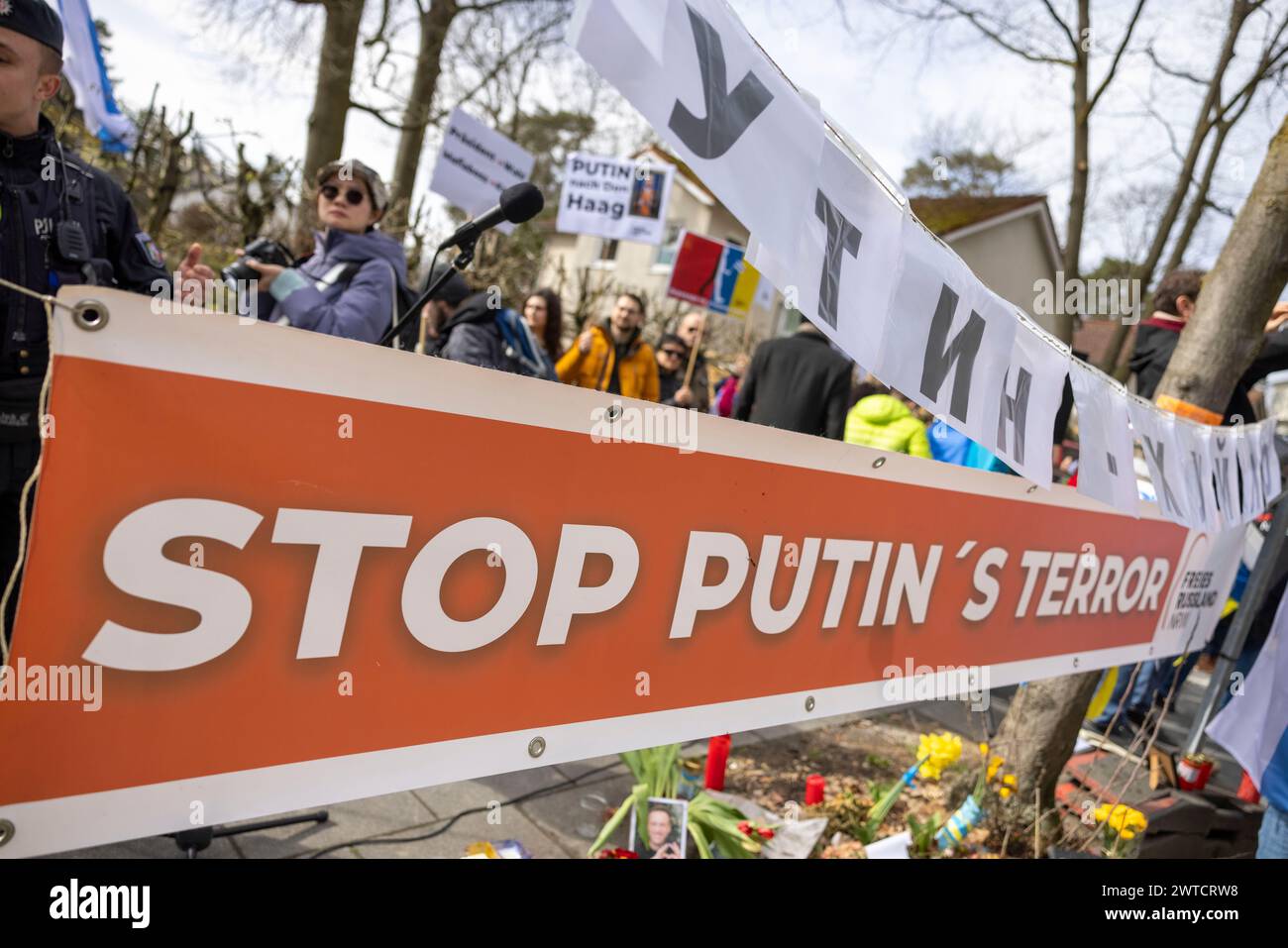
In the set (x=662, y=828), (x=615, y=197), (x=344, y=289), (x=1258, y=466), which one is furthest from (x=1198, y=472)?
(x=615, y=197)

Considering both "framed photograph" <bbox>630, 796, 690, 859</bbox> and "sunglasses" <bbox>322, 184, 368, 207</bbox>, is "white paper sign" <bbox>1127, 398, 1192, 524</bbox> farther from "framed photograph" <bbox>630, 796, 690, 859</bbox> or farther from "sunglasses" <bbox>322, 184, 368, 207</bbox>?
"sunglasses" <bbox>322, 184, 368, 207</bbox>

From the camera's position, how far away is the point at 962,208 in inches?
1148

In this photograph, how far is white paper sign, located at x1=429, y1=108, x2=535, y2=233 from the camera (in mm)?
5840

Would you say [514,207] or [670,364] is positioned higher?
[670,364]

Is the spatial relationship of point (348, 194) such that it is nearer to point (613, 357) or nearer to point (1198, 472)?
point (613, 357)

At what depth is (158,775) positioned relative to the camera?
105cm

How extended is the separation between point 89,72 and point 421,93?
7.01m

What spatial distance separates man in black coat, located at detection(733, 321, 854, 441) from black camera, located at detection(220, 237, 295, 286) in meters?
2.53

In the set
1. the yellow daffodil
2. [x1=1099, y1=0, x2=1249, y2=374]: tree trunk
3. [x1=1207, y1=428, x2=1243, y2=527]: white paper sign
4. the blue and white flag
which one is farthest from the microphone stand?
[x1=1099, y1=0, x2=1249, y2=374]: tree trunk
